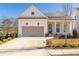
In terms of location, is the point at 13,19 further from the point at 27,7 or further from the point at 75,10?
the point at 75,10

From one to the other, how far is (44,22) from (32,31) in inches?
15.2

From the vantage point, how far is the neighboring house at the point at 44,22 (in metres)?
13.1

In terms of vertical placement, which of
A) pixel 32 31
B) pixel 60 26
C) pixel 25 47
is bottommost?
pixel 25 47

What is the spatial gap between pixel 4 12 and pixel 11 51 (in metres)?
0.95

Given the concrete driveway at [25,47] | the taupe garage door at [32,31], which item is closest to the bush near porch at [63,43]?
the concrete driveway at [25,47]

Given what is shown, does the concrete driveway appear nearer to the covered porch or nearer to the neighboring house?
the neighboring house

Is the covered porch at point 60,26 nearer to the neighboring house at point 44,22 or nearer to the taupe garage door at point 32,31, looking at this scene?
the neighboring house at point 44,22

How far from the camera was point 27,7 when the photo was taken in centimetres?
Answer: 1312

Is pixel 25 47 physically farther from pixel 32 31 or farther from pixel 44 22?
pixel 44 22

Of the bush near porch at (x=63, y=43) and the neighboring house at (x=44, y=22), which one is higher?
the neighboring house at (x=44, y=22)

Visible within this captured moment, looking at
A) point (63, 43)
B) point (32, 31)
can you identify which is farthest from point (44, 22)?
point (63, 43)

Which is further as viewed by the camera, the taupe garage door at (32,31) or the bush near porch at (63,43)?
the taupe garage door at (32,31)

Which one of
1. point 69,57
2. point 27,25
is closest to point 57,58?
point 69,57

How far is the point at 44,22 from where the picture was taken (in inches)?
521
